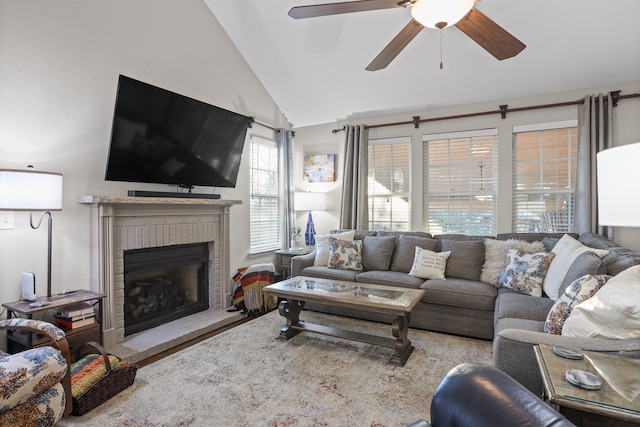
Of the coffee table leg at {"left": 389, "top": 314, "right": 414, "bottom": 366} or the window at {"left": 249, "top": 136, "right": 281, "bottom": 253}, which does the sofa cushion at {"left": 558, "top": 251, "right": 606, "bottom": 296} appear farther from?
the window at {"left": 249, "top": 136, "right": 281, "bottom": 253}

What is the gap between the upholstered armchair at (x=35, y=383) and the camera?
1.62 metres

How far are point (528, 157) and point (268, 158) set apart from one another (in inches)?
131

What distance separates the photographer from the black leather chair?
0.85 meters

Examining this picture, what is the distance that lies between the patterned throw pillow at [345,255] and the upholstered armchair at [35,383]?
8.77 feet

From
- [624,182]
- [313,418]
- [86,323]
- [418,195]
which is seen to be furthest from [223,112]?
[624,182]

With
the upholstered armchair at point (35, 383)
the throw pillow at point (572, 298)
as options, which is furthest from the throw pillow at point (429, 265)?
the upholstered armchair at point (35, 383)

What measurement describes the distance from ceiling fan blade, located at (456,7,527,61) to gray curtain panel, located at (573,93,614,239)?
1795mm

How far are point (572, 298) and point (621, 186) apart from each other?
3.96 ft

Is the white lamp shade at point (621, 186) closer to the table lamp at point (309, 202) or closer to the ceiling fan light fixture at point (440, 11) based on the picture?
the ceiling fan light fixture at point (440, 11)

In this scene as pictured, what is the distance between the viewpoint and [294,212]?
5230 mm

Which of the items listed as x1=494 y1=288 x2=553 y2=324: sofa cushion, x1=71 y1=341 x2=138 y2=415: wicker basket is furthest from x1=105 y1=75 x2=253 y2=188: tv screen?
x1=494 y1=288 x2=553 y2=324: sofa cushion

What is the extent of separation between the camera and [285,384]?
2369mm

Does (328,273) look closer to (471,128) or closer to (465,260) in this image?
(465,260)

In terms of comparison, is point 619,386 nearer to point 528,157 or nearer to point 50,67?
point 528,157
